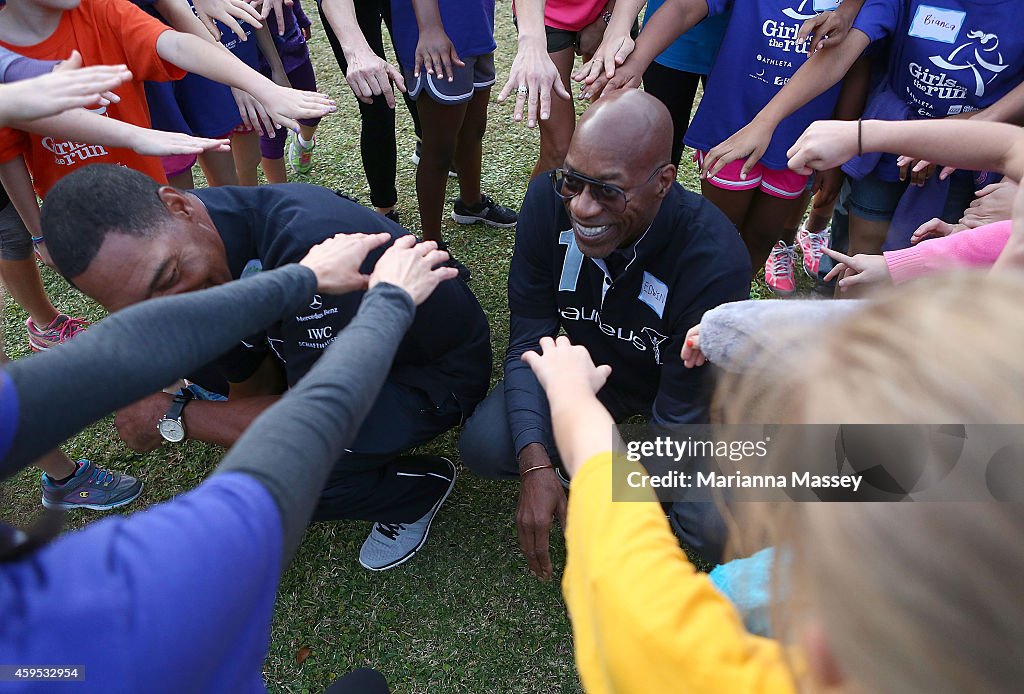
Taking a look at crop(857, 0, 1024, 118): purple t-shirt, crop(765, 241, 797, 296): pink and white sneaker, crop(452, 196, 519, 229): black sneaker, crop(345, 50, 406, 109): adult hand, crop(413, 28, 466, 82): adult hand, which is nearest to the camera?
crop(857, 0, 1024, 118): purple t-shirt

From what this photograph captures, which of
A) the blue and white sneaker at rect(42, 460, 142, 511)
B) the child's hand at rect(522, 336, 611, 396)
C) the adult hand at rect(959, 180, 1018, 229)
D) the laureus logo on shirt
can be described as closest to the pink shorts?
the adult hand at rect(959, 180, 1018, 229)

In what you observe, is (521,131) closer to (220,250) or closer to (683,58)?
(683,58)

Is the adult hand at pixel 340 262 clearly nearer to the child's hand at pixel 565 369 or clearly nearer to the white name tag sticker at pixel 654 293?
the child's hand at pixel 565 369

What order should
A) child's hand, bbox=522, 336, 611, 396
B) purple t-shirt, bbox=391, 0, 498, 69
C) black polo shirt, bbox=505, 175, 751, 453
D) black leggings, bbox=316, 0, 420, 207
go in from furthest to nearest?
black leggings, bbox=316, 0, 420, 207
purple t-shirt, bbox=391, 0, 498, 69
black polo shirt, bbox=505, 175, 751, 453
child's hand, bbox=522, 336, 611, 396

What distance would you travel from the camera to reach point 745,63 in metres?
2.82

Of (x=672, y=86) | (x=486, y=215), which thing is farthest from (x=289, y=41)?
(x=672, y=86)

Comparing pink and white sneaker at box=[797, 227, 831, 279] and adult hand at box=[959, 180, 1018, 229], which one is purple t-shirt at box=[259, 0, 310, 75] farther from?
adult hand at box=[959, 180, 1018, 229]

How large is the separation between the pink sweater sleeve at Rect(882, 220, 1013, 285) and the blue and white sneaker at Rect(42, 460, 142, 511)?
303cm

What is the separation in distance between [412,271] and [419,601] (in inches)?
53.8

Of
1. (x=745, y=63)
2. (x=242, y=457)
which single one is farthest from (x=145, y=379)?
(x=745, y=63)

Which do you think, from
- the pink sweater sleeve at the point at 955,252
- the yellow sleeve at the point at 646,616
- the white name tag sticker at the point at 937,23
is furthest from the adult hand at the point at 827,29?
the yellow sleeve at the point at 646,616

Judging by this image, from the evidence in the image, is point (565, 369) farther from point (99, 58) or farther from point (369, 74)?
point (99, 58)

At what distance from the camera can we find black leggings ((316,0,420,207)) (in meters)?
3.47

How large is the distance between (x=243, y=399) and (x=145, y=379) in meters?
1.14
